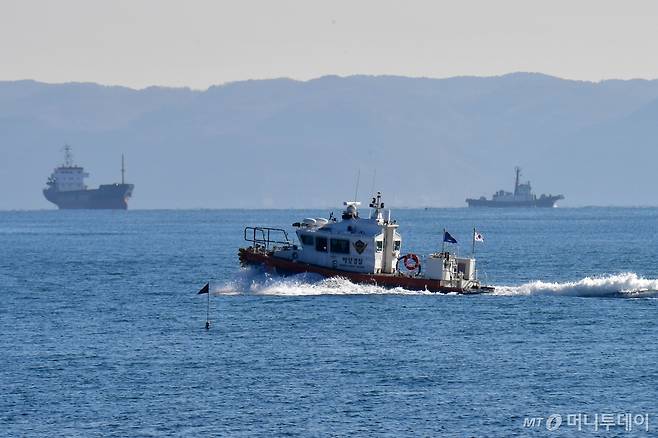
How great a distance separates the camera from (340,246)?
77500 millimetres

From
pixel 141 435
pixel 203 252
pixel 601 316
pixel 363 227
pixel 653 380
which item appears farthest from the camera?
pixel 203 252

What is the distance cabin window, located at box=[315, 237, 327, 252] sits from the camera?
77938 mm

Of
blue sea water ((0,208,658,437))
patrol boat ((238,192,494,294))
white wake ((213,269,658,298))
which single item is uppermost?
patrol boat ((238,192,494,294))

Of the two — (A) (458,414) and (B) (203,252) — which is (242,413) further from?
(B) (203,252)

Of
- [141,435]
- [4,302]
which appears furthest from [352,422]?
[4,302]

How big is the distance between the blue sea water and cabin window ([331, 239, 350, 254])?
6.53ft

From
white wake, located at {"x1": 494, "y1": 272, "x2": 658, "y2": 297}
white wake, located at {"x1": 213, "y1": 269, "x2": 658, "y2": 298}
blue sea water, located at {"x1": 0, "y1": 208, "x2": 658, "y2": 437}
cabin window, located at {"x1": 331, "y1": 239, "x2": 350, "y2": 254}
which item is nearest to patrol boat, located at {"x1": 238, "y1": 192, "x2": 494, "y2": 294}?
cabin window, located at {"x1": 331, "y1": 239, "x2": 350, "y2": 254}

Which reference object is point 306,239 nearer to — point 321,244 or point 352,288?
point 321,244

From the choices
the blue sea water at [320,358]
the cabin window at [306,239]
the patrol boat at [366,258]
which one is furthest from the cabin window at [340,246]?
the blue sea water at [320,358]

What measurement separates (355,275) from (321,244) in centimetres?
283

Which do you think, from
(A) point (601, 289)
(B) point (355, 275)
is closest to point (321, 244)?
(B) point (355, 275)

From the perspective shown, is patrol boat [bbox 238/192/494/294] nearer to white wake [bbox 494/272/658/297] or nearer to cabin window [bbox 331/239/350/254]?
cabin window [bbox 331/239/350/254]

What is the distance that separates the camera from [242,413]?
4650 cm

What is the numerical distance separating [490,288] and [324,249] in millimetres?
10396
